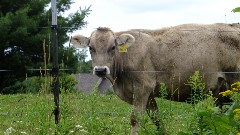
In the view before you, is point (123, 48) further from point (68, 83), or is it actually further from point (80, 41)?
point (68, 83)

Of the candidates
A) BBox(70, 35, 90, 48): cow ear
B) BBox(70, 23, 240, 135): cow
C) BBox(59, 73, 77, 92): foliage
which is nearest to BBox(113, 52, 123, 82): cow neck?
BBox(70, 23, 240, 135): cow

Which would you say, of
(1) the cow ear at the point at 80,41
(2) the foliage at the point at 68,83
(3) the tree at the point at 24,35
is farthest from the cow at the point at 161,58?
(3) the tree at the point at 24,35

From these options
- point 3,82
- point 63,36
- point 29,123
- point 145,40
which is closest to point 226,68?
point 145,40

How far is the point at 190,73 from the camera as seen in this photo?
28.1ft

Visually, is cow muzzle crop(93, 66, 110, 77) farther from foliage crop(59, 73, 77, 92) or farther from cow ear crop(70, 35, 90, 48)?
foliage crop(59, 73, 77, 92)

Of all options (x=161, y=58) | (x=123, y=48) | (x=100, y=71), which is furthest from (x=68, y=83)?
(x=161, y=58)

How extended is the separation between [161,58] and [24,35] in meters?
19.7

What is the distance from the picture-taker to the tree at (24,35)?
90.1ft

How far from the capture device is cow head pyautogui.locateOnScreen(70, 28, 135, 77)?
27.5 ft

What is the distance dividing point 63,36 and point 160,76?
72.3 feet

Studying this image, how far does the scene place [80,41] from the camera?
29.3 ft

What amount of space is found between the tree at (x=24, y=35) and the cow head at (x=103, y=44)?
17503 millimetres

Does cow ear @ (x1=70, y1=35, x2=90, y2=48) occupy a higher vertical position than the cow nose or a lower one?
higher

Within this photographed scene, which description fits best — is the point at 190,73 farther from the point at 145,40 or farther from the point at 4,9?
the point at 4,9
